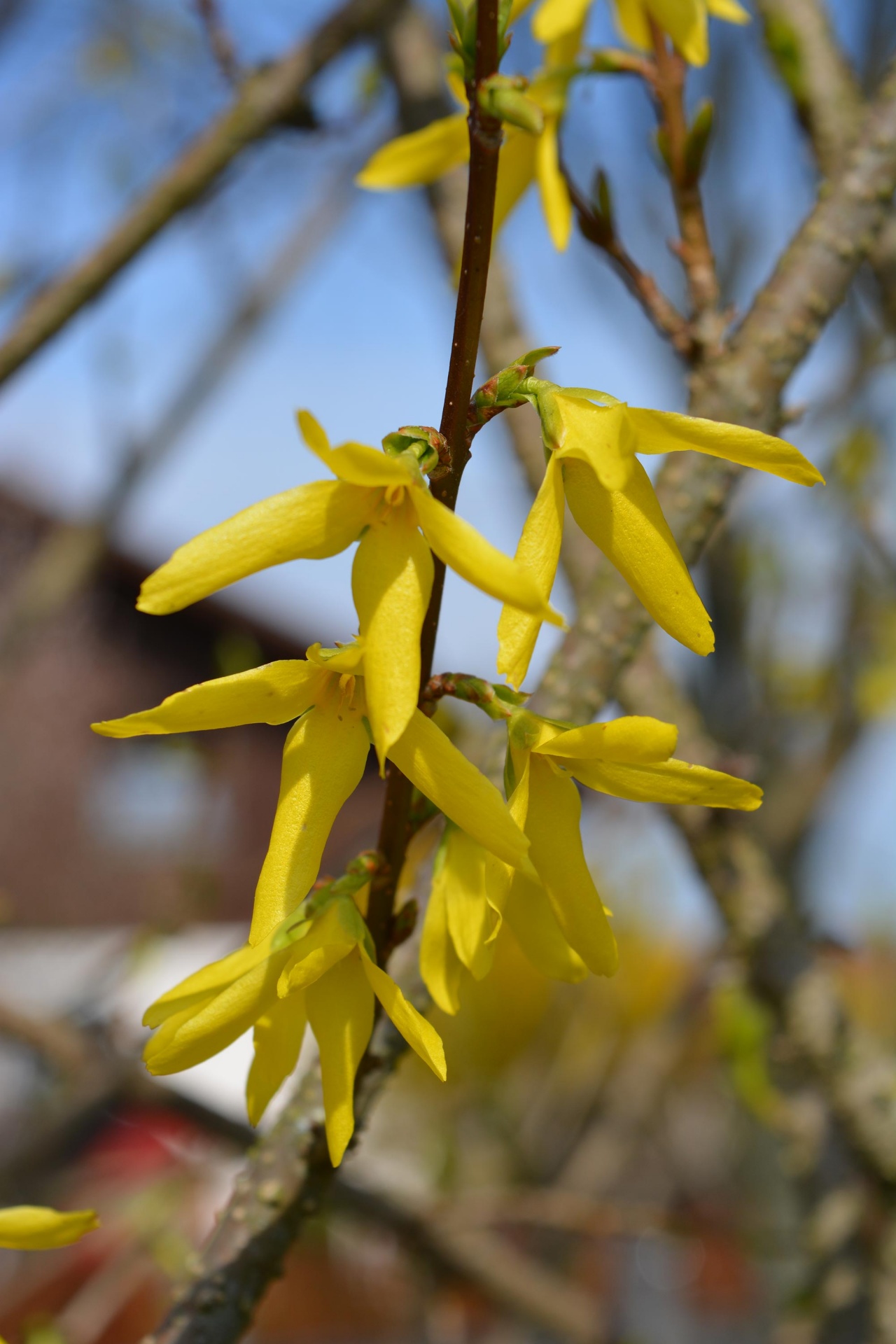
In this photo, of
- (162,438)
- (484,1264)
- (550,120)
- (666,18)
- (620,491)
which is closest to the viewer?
(620,491)

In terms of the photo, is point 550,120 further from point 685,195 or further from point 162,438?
point 162,438

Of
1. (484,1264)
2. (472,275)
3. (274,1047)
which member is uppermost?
(472,275)

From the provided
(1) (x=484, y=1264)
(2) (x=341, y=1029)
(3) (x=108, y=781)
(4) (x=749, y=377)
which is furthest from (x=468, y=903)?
(3) (x=108, y=781)

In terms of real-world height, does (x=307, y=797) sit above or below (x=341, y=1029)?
above

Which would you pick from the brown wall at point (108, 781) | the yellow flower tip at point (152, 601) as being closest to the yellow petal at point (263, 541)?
the yellow flower tip at point (152, 601)

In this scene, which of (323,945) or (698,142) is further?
(698,142)

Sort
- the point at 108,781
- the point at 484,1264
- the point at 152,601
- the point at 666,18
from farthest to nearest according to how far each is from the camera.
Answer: the point at 108,781 < the point at 484,1264 < the point at 666,18 < the point at 152,601

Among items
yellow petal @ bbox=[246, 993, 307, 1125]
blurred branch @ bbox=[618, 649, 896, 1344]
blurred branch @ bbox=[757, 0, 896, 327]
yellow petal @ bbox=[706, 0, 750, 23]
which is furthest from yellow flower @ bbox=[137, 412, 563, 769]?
blurred branch @ bbox=[757, 0, 896, 327]

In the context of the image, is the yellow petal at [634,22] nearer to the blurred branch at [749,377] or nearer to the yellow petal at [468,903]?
the blurred branch at [749,377]
